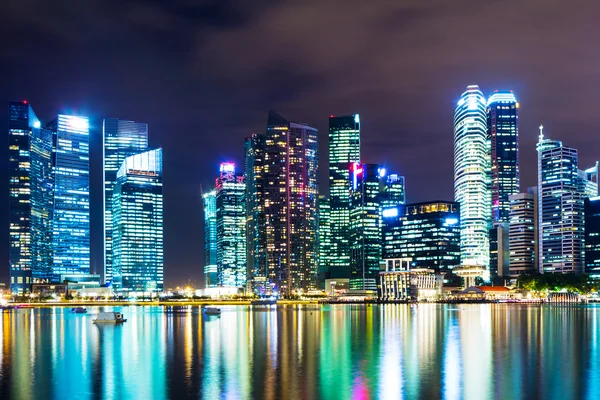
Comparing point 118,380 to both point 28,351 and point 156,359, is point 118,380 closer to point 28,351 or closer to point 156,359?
point 156,359

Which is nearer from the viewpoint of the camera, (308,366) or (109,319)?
(308,366)

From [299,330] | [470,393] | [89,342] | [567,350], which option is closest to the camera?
[470,393]

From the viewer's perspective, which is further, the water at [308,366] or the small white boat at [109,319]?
the small white boat at [109,319]

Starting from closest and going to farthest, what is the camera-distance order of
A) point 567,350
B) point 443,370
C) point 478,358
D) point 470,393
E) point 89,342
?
point 470,393 < point 443,370 < point 478,358 < point 567,350 < point 89,342

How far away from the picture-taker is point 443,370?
49.4 metres

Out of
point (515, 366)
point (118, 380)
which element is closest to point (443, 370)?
point (515, 366)

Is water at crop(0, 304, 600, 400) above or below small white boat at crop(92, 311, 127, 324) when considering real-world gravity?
above

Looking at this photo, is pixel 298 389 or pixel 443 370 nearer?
pixel 298 389

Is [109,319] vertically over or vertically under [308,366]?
under

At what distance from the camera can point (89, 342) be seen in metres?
77.9

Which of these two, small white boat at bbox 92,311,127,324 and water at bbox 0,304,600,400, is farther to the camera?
small white boat at bbox 92,311,127,324

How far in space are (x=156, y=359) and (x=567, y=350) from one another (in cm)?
3566

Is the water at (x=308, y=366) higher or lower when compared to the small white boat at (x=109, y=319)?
higher

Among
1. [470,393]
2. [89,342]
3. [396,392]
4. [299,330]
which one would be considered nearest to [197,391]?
[396,392]
